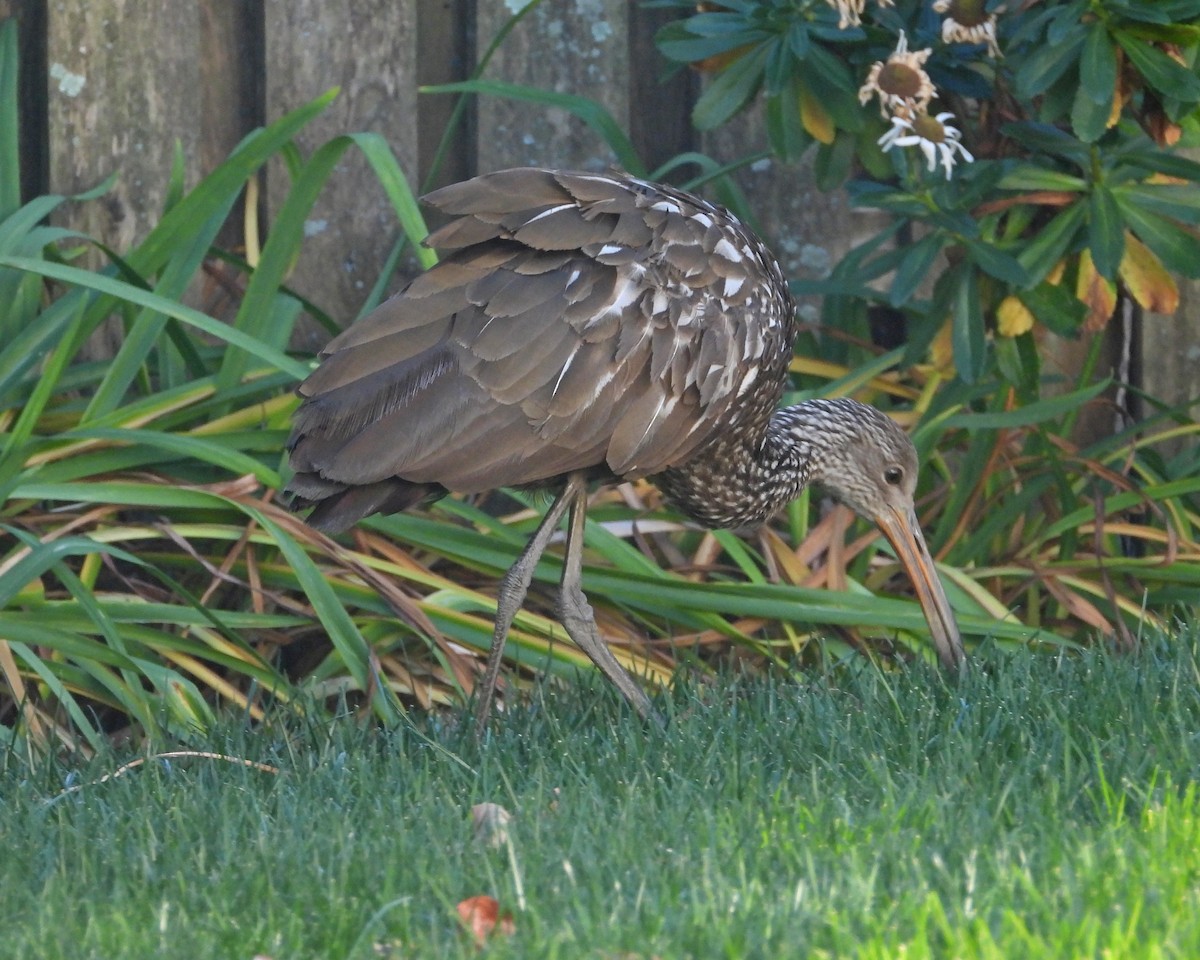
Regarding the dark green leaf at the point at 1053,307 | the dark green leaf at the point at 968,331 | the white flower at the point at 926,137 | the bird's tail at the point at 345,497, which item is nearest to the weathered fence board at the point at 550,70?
the white flower at the point at 926,137

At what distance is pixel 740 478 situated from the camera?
13.6ft

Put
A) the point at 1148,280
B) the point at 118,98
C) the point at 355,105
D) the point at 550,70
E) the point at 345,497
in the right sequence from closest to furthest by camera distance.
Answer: the point at 345,497, the point at 1148,280, the point at 118,98, the point at 355,105, the point at 550,70

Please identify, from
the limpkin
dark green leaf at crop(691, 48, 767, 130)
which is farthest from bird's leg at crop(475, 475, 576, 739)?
dark green leaf at crop(691, 48, 767, 130)

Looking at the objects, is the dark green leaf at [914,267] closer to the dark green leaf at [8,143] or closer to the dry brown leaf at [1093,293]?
the dry brown leaf at [1093,293]

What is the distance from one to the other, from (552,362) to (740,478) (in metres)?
0.85

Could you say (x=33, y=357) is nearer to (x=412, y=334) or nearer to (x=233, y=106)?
(x=233, y=106)

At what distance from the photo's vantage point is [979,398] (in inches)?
195

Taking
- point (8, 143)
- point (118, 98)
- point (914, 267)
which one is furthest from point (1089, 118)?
point (8, 143)

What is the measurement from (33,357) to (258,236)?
33.4 inches

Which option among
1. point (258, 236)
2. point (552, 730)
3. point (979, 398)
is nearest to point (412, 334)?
point (552, 730)

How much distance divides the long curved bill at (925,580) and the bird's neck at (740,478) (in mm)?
256

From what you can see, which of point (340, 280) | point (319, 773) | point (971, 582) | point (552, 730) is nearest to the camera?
point (319, 773)

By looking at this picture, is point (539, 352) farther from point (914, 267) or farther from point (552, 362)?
point (914, 267)

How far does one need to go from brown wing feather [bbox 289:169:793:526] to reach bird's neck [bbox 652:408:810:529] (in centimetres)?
25
